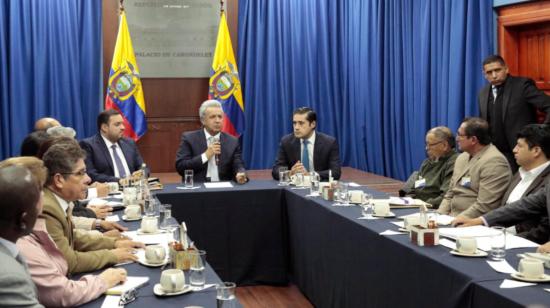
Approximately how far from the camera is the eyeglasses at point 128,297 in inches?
87.7

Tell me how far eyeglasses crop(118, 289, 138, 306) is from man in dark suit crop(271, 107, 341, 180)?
333cm

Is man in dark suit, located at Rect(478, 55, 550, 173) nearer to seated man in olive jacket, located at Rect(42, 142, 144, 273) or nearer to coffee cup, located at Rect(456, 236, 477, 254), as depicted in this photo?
coffee cup, located at Rect(456, 236, 477, 254)

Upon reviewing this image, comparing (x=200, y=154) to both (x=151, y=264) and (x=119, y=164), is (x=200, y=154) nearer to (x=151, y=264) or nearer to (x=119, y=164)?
(x=119, y=164)

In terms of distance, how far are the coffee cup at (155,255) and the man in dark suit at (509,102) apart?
372 cm

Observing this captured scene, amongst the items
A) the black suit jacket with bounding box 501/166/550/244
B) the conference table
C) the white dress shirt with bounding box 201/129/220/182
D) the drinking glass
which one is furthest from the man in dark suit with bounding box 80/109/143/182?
the black suit jacket with bounding box 501/166/550/244

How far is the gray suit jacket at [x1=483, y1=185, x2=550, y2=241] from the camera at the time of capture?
11.4 ft


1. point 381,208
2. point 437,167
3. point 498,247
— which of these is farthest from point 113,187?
point 498,247

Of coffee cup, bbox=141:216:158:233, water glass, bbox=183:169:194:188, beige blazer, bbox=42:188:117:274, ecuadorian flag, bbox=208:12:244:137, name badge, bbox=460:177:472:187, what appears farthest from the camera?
ecuadorian flag, bbox=208:12:244:137

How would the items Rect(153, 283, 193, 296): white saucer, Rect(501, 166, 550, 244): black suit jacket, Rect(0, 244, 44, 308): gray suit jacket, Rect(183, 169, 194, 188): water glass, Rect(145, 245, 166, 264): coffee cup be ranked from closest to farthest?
Rect(0, 244, 44, 308): gray suit jacket → Rect(153, 283, 193, 296): white saucer → Rect(145, 245, 166, 264): coffee cup → Rect(501, 166, 550, 244): black suit jacket → Rect(183, 169, 194, 188): water glass

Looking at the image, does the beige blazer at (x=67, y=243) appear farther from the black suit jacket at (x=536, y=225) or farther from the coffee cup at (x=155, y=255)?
the black suit jacket at (x=536, y=225)

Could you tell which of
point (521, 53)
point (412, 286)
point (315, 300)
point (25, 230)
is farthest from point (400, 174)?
point (25, 230)

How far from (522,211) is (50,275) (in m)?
2.45

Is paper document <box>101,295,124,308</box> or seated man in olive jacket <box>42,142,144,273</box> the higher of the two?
seated man in olive jacket <box>42,142,144,273</box>

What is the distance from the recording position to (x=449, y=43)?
23.4ft
